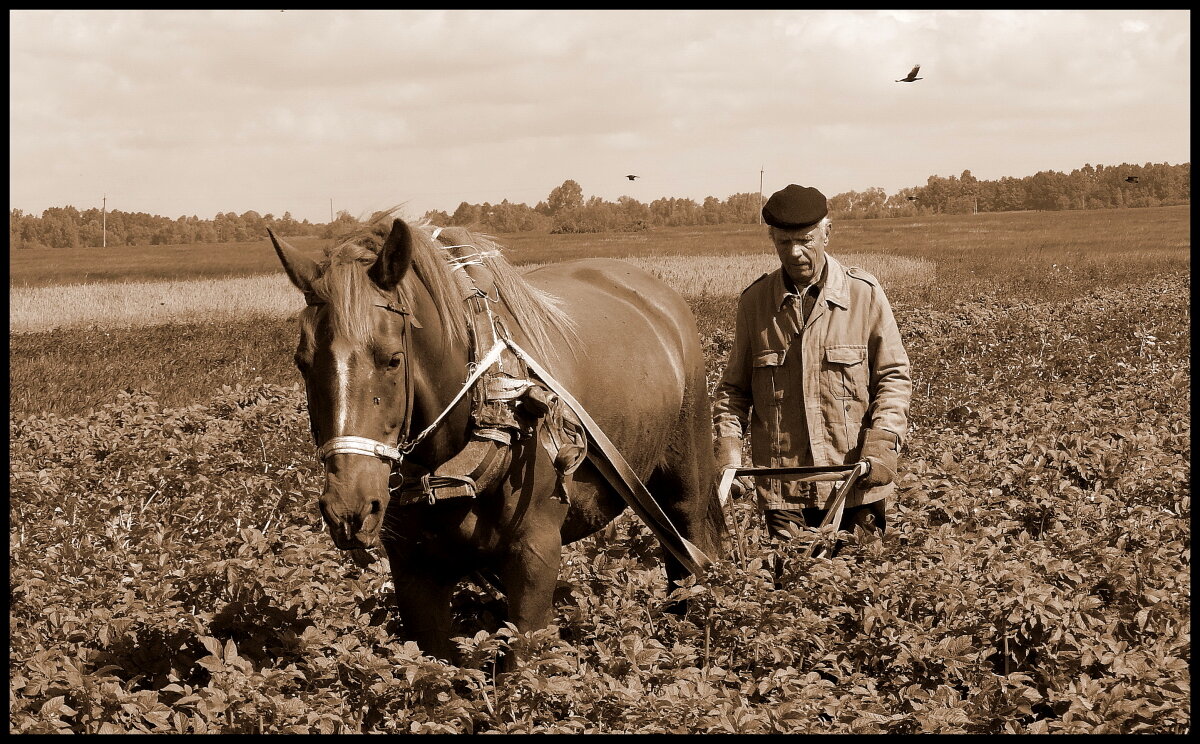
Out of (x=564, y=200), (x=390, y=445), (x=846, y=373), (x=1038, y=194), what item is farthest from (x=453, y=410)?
(x=1038, y=194)

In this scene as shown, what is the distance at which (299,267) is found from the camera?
326 cm

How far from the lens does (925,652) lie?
3.78m

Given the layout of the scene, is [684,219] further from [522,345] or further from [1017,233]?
[522,345]

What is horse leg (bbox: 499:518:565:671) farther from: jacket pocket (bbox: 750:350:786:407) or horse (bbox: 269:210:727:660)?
jacket pocket (bbox: 750:350:786:407)

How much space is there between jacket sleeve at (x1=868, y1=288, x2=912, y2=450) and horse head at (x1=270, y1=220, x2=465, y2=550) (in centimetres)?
198

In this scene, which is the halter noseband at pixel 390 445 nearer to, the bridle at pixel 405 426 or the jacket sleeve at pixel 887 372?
the bridle at pixel 405 426

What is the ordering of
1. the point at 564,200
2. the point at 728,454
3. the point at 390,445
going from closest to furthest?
1. the point at 390,445
2. the point at 728,454
3. the point at 564,200

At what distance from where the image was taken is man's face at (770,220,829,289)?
4.43 meters

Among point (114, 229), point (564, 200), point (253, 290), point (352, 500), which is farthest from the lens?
point (114, 229)

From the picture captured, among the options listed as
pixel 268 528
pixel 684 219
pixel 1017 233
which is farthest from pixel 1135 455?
pixel 684 219

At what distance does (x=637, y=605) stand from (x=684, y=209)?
345 ft

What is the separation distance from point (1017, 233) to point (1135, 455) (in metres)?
60.7

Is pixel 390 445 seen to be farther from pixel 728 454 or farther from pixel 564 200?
pixel 564 200

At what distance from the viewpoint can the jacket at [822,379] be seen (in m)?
4.57
